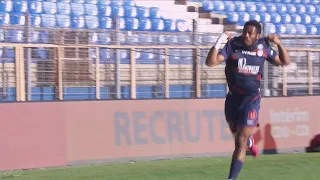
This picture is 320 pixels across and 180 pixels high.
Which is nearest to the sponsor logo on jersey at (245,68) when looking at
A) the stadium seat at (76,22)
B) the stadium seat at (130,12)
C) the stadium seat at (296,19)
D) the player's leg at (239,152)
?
the player's leg at (239,152)

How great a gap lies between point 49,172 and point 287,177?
3431mm

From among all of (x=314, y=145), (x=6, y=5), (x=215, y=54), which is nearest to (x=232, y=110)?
(x=215, y=54)

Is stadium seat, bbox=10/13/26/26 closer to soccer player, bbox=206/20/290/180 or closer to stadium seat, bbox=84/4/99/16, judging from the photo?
stadium seat, bbox=84/4/99/16

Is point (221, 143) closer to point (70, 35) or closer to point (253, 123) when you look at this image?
point (70, 35)

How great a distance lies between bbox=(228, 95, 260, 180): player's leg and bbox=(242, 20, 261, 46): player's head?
2.34ft

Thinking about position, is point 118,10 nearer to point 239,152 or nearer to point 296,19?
point 296,19

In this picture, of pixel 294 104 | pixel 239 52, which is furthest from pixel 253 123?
pixel 294 104

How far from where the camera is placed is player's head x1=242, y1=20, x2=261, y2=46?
8094 mm

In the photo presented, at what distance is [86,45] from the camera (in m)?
12.5

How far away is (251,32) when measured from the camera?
8125 millimetres

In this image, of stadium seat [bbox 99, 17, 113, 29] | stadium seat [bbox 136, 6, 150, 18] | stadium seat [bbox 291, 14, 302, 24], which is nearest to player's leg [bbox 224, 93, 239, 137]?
stadium seat [bbox 99, 17, 113, 29]

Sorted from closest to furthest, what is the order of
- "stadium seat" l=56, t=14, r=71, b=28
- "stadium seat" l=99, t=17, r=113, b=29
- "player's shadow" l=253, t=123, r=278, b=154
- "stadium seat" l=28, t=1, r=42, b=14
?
"player's shadow" l=253, t=123, r=278, b=154
"stadium seat" l=56, t=14, r=71, b=28
"stadium seat" l=99, t=17, r=113, b=29
"stadium seat" l=28, t=1, r=42, b=14

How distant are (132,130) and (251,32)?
189 inches

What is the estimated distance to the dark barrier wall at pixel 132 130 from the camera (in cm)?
1131
